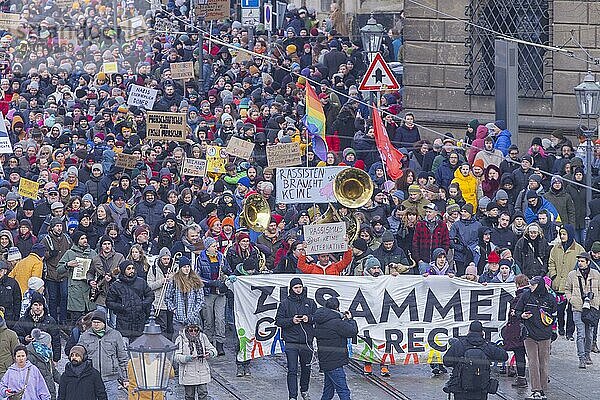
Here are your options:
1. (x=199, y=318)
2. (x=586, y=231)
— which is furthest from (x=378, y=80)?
(x=199, y=318)

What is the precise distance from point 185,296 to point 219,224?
1.82 meters

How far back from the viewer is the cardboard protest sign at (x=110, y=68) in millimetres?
32250

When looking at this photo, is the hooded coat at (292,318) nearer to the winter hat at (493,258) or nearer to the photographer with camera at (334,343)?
the photographer with camera at (334,343)

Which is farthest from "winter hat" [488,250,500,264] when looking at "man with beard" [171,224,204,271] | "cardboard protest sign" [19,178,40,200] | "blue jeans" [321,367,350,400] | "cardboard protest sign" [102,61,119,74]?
"cardboard protest sign" [102,61,119,74]

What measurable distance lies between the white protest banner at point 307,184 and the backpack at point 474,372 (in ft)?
15.1

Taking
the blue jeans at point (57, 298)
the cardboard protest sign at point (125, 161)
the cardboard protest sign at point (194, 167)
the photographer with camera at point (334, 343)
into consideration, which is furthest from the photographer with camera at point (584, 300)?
the cardboard protest sign at point (125, 161)

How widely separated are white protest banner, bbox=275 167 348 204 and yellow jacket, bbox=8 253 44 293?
10.4ft

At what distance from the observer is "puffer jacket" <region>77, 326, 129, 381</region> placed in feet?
57.4

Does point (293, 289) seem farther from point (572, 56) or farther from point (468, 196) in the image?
point (572, 56)

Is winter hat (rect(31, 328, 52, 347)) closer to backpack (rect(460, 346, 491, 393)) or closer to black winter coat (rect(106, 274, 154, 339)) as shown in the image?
black winter coat (rect(106, 274, 154, 339))

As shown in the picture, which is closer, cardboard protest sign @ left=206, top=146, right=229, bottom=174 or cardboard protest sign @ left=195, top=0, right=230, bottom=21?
cardboard protest sign @ left=206, top=146, right=229, bottom=174

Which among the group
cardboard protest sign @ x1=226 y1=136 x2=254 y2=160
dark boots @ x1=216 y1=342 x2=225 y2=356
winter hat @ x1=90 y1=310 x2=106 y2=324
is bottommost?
dark boots @ x1=216 y1=342 x2=225 y2=356

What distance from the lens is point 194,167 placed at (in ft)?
80.2

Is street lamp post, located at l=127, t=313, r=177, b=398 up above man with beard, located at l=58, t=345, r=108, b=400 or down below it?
above
